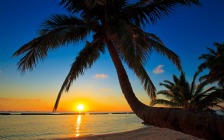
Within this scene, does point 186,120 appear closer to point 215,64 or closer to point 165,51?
point 165,51

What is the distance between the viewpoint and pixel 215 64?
854 inches

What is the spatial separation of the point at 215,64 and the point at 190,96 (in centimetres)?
426

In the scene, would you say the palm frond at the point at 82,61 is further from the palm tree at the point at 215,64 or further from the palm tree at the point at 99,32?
the palm tree at the point at 215,64

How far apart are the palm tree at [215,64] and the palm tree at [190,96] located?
1217mm

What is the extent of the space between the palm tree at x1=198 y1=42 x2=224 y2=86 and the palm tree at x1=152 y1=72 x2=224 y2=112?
3.99 feet

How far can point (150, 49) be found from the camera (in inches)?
235

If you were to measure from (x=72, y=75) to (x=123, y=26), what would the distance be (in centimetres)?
227

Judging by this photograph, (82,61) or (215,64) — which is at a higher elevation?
(215,64)

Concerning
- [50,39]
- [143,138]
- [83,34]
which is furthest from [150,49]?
[143,138]

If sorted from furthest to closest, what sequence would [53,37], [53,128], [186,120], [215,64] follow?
→ 1. [53,128]
2. [215,64]
3. [53,37]
4. [186,120]

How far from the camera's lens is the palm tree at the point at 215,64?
2161 centimetres

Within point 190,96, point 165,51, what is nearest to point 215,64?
point 190,96

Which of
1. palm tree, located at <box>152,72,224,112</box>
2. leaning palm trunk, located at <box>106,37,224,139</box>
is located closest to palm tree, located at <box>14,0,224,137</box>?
leaning palm trunk, located at <box>106,37,224,139</box>

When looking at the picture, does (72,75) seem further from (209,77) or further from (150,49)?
(209,77)
